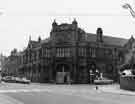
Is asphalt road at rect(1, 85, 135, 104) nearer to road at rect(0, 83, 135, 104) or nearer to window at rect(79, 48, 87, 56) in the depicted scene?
road at rect(0, 83, 135, 104)

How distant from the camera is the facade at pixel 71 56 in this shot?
196ft

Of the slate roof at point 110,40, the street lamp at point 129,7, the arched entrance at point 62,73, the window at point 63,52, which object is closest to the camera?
the street lamp at point 129,7

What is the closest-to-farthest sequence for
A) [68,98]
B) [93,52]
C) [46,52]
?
[68,98], [46,52], [93,52]

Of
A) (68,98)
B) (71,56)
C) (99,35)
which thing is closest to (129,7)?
(68,98)

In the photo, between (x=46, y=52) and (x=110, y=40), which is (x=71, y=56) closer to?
(x=46, y=52)

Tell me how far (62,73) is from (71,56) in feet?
14.9

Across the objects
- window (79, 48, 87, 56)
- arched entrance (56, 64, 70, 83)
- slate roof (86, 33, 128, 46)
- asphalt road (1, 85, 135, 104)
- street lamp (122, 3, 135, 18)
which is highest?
slate roof (86, 33, 128, 46)

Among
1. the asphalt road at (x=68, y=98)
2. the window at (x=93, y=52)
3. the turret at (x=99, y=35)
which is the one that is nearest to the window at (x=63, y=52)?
the window at (x=93, y=52)

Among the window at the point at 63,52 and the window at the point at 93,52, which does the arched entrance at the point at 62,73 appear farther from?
the window at the point at 93,52

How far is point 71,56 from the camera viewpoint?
59875 millimetres

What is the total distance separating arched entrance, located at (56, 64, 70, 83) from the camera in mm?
59656

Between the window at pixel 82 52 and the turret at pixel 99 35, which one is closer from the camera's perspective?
the window at pixel 82 52

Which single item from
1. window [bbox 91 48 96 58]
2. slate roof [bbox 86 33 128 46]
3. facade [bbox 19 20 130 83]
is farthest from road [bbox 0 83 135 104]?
slate roof [bbox 86 33 128 46]

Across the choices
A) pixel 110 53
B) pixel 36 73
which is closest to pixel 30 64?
pixel 36 73
